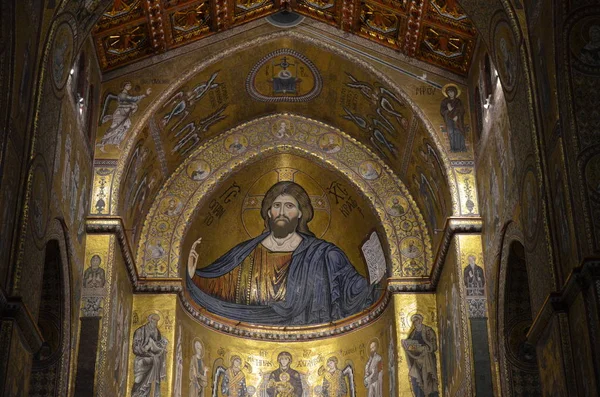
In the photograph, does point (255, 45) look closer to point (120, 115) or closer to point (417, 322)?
point (120, 115)

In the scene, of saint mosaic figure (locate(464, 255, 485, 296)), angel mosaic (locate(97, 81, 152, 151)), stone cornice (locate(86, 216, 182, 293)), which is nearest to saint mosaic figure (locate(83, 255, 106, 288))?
stone cornice (locate(86, 216, 182, 293))

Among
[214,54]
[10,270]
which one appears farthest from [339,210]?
[10,270]

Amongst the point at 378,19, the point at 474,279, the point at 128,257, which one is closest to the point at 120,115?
the point at 128,257

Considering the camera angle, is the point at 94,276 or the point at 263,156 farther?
the point at 263,156

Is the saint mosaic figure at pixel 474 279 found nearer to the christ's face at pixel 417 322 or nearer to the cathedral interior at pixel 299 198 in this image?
the cathedral interior at pixel 299 198

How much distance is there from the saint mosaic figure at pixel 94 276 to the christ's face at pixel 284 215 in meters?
6.00

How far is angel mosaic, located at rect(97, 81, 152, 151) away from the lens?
1612 centimetres

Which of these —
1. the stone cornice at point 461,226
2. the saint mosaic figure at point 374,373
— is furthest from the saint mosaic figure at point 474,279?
the saint mosaic figure at point 374,373

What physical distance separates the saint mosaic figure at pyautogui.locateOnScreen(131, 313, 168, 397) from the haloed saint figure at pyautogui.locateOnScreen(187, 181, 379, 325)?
7.26 feet

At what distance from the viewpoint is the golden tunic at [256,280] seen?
19.8 meters

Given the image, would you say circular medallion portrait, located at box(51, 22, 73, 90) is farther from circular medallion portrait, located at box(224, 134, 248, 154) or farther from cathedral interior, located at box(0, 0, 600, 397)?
circular medallion portrait, located at box(224, 134, 248, 154)

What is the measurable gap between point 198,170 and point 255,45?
9.49 ft

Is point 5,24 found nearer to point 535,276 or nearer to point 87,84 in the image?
point 87,84

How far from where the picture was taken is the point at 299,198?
2041cm
